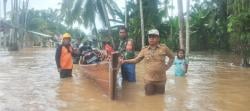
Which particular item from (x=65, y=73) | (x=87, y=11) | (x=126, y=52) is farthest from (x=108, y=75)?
(x=87, y=11)

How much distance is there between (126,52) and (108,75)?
6.66ft

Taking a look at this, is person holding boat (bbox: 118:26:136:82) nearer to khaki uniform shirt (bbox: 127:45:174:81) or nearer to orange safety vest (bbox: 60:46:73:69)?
orange safety vest (bbox: 60:46:73:69)

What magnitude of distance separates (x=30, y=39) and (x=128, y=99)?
5938 centimetres

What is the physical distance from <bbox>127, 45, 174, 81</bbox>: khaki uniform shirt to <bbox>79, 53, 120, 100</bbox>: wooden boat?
58 centimetres

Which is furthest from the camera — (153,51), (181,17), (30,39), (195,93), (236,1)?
(30,39)

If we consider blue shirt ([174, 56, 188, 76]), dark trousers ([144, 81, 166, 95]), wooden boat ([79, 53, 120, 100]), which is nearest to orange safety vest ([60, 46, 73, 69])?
wooden boat ([79, 53, 120, 100])

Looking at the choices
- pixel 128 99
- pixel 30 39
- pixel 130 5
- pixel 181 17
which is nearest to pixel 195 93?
pixel 128 99

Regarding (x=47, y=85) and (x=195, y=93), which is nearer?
(x=195, y=93)

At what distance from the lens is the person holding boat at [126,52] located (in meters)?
10.7

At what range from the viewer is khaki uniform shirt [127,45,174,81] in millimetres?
8242

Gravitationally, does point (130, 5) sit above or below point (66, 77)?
above

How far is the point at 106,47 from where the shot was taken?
480 inches

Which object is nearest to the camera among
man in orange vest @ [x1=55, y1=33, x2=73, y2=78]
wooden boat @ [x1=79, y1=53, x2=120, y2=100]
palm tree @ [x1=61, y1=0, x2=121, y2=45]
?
wooden boat @ [x1=79, y1=53, x2=120, y2=100]

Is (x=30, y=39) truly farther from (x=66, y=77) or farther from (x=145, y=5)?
(x=66, y=77)
